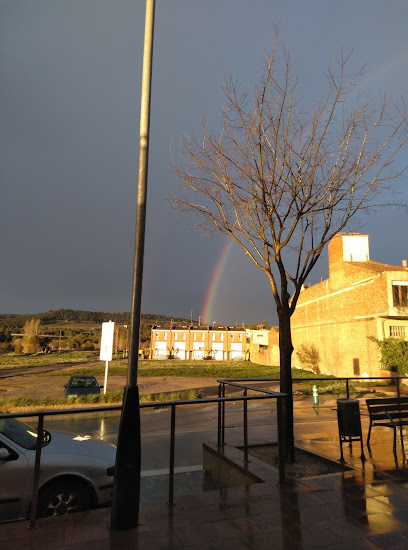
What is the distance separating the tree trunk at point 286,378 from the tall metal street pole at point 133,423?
3.02 meters

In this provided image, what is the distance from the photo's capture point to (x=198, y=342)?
4427 inches

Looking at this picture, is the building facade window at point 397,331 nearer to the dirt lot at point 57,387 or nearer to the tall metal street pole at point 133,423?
the dirt lot at point 57,387

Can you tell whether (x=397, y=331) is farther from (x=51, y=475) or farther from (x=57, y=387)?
(x=51, y=475)

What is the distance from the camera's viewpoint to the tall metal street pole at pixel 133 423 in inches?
146

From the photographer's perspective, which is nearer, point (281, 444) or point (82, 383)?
point (281, 444)

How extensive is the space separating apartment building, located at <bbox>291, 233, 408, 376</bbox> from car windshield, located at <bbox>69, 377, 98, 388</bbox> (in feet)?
64.4

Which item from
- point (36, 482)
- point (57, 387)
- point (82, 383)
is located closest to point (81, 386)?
point (82, 383)

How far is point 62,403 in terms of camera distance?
15.0 m

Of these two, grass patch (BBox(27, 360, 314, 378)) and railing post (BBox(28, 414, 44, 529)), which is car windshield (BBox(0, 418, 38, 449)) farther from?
grass patch (BBox(27, 360, 314, 378))

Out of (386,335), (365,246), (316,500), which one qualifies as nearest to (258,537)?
(316,500)

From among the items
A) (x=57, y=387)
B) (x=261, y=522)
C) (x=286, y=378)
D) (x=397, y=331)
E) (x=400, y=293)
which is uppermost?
(x=400, y=293)

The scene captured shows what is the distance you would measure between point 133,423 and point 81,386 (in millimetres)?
14424

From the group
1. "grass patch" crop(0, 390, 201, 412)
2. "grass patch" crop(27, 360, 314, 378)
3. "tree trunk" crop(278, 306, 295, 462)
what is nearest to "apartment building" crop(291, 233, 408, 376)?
"grass patch" crop(27, 360, 314, 378)

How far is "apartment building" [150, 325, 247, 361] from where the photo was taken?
358 feet
